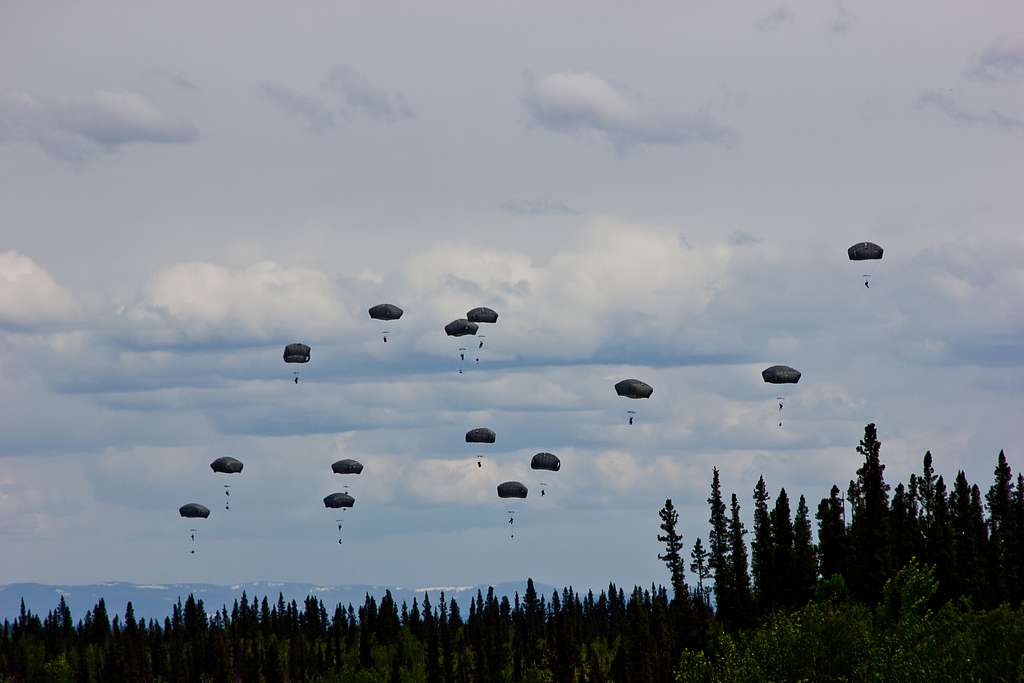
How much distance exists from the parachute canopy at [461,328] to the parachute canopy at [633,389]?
19.3 metres

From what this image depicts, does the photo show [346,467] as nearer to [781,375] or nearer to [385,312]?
[385,312]

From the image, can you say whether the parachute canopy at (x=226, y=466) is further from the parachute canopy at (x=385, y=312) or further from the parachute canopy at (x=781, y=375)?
the parachute canopy at (x=781, y=375)

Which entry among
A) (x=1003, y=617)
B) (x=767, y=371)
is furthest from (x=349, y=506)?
(x=1003, y=617)

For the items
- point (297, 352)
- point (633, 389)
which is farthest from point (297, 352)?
point (633, 389)

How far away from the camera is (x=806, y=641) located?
5512 inches

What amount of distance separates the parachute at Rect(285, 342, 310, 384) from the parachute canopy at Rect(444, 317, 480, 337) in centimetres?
1783

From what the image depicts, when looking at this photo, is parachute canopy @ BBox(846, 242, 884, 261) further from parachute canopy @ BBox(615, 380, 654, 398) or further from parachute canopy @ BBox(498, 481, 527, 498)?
parachute canopy @ BBox(498, 481, 527, 498)

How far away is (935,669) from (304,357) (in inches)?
3399

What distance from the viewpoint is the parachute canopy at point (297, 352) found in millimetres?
179250

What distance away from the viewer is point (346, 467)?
18950cm

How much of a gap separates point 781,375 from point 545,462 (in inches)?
1109

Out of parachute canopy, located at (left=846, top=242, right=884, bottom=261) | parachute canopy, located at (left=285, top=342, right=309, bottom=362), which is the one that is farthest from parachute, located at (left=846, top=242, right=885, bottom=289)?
parachute canopy, located at (left=285, top=342, right=309, bottom=362)

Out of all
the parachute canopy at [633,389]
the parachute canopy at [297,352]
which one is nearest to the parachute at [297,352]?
the parachute canopy at [297,352]

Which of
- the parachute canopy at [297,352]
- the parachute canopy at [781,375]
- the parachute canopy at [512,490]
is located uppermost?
the parachute canopy at [297,352]
